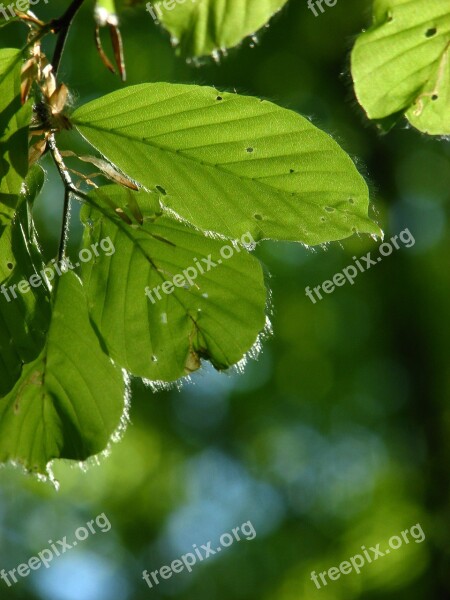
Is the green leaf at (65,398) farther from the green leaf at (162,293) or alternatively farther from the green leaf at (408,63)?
the green leaf at (408,63)

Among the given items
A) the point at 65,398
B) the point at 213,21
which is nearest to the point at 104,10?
the point at 213,21

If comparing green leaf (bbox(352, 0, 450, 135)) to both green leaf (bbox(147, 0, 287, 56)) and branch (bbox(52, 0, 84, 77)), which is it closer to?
green leaf (bbox(147, 0, 287, 56))

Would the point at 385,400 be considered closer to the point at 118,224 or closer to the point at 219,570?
the point at 219,570

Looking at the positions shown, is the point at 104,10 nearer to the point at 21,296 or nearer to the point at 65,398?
the point at 21,296

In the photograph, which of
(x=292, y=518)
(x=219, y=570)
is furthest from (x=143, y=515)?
(x=292, y=518)

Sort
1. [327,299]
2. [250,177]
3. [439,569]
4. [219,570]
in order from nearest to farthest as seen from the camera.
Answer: [250,177], [439,569], [219,570], [327,299]

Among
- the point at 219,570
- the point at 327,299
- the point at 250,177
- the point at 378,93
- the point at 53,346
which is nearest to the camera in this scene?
the point at 378,93

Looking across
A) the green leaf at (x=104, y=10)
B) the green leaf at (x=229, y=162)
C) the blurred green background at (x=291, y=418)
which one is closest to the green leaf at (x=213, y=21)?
the green leaf at (x=104, y=10)
